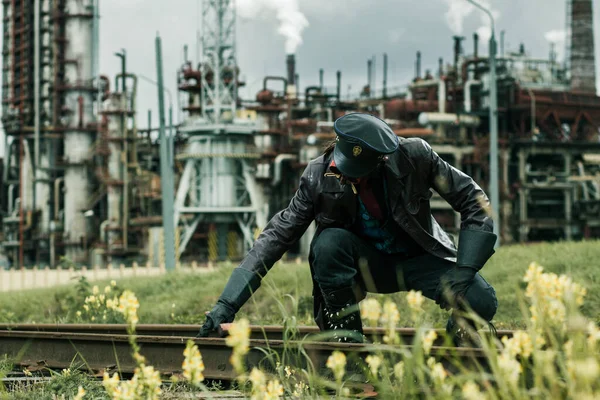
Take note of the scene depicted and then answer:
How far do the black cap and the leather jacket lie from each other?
17 cm

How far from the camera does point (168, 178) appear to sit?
20.5 m

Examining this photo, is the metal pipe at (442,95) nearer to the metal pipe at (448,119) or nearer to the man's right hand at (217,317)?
the metal pipe at (448,119)

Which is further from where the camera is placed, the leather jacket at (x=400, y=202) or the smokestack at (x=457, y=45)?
the smokestack at (x=457, y=45)

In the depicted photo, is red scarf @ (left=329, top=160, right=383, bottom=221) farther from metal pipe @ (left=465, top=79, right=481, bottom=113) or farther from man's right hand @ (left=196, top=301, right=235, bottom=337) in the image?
metal pipe @ (left=465, top=79, right=481, bottom=113)

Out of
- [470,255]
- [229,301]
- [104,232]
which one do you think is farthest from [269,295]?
[104,232]

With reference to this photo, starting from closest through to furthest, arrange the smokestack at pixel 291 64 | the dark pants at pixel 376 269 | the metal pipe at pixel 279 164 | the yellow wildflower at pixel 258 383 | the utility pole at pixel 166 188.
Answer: the yellow wildflower at pixel 258 383 < the dark pants at pixel 376 269 < the utility pole at pixel 166 188 < the metal pipe at pixel 279 164 < the smokestack at pixel 291 64

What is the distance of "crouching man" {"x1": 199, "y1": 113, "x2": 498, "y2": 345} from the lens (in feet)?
14.0

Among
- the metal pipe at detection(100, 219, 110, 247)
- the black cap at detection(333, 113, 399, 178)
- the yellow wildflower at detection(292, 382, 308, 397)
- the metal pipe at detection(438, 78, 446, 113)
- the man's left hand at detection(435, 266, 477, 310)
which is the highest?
the metal pipe at detection(438, 78, 446, 113)

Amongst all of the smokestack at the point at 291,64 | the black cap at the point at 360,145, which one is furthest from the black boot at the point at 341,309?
the smokestack at the point at 291,64

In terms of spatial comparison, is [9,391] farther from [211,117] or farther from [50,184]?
[50,184]

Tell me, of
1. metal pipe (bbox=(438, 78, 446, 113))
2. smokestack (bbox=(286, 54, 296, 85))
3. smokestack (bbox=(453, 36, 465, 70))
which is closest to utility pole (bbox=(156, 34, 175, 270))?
metal pipe (bbox=(438, 78, 446, 113))

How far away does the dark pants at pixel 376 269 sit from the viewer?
4.34 m

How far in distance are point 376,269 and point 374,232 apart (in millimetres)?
195

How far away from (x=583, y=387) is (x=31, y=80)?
5638cm
